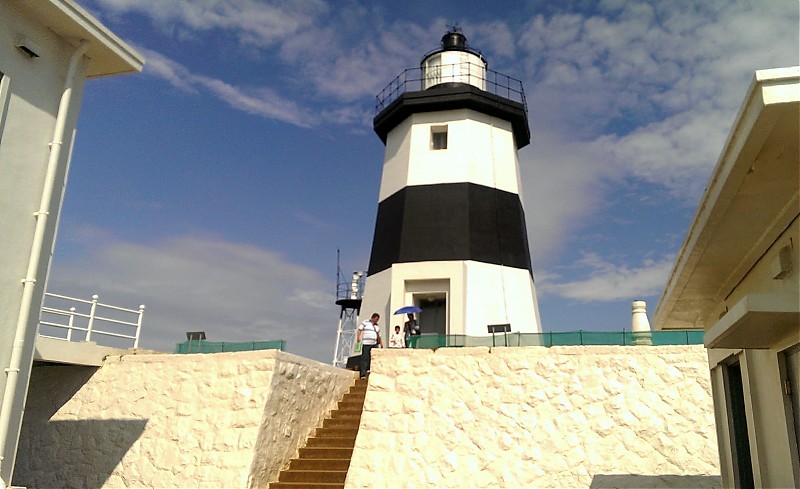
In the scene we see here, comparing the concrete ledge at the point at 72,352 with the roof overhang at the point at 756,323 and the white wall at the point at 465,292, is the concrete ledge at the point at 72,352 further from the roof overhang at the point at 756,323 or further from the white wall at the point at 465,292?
the roof overhang at the point at 756,323

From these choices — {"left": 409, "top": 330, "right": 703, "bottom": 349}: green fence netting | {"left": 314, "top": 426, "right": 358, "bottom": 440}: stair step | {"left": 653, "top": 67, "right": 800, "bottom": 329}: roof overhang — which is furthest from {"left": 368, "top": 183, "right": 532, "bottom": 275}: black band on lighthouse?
{"left": 653, "top": 67, "right": 800, "bottom": 329}: roof overhang

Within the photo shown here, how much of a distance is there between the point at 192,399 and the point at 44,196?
522cm

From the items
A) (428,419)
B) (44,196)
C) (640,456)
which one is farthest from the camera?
(428,419)

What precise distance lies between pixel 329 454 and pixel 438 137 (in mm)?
11264

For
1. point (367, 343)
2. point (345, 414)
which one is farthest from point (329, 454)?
point (367, 343)

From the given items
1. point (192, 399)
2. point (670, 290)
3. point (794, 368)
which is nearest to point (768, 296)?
point (794, 368)

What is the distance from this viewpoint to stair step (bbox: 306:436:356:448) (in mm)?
11133

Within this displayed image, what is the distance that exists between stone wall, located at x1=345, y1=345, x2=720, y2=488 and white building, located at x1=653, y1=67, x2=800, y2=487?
8.22ft

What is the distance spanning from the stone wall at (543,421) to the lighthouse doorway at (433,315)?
647 cm

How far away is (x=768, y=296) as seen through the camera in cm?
455

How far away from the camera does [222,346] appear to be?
1160 cm

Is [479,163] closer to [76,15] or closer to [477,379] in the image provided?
[477,379]

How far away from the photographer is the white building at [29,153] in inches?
262

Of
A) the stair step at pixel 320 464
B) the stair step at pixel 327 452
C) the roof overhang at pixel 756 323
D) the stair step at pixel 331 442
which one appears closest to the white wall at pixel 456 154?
the stair step at pixel 331 442
